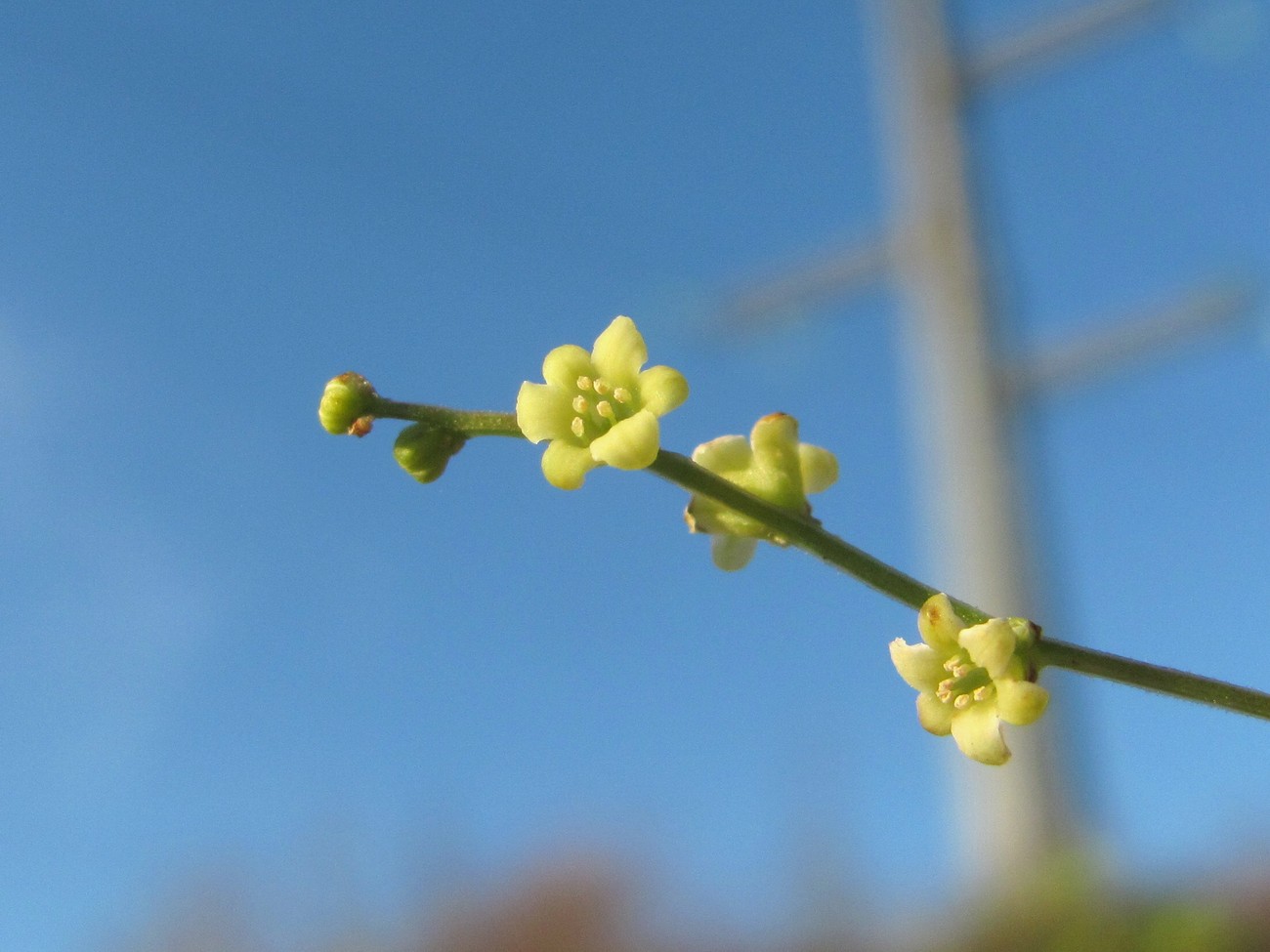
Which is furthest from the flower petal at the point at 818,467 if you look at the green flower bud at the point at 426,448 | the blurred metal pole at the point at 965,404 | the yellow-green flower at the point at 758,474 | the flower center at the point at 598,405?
the blurred metal pole at the point at 965,404

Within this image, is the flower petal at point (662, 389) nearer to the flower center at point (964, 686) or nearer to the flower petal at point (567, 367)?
the flower petal at point (567, 367)

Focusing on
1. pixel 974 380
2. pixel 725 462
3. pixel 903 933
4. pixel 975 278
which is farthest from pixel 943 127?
pixel 725 462

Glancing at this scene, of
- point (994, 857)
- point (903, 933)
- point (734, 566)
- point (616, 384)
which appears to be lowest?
point (734, 566)

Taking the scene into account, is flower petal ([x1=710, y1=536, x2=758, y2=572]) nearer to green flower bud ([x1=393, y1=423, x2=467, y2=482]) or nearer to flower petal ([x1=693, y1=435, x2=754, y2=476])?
flower petal ([x1=693, y1=435, x2=754, y2=476])

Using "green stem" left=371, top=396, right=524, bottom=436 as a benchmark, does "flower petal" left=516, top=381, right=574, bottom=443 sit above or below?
above

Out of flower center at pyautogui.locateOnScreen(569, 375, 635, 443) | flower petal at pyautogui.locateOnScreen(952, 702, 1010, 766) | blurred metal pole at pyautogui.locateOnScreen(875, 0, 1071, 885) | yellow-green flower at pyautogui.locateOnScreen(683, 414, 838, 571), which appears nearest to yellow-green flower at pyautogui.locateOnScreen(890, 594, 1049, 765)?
flower petal at pyautogui.locateOnScreen(952, 702, 1010, 766)

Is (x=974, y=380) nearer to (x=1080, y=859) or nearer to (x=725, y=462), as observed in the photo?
(x=1080, y=859)
